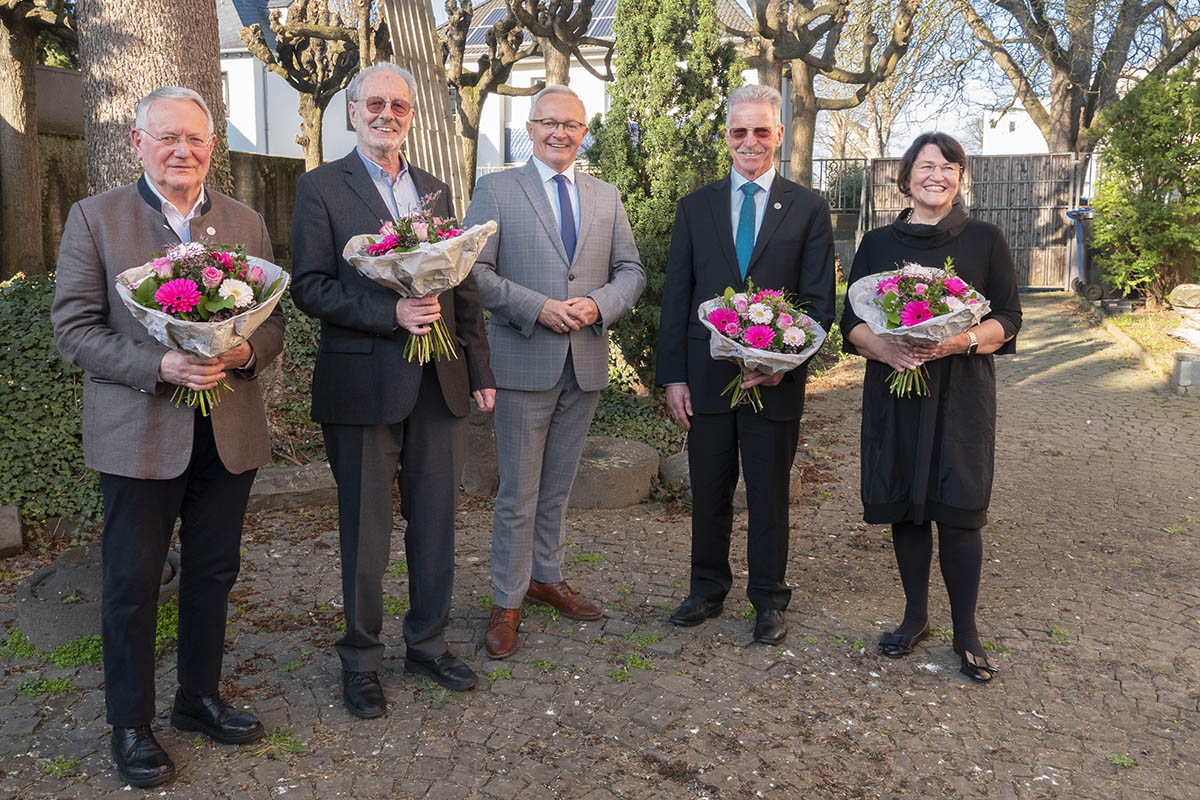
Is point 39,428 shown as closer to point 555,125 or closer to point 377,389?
point 377,389

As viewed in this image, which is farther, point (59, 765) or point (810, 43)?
point (810, 43)

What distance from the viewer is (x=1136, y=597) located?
5.19m

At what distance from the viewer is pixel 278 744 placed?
140 inches

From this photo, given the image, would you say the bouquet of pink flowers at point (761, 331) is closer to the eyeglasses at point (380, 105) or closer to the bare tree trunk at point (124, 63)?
the eyeglasses at point (380, 105)

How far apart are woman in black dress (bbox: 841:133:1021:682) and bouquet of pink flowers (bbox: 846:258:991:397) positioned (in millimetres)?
147

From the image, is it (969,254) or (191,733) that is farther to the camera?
(969,254)

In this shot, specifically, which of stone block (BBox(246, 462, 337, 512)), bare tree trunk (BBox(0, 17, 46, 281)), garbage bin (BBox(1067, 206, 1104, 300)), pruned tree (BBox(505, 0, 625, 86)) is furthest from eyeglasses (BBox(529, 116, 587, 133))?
garbage bin (BBox(1067, 206, 1104, 300))

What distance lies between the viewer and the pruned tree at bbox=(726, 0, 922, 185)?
14.2m

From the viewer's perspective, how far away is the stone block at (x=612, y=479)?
265 inches

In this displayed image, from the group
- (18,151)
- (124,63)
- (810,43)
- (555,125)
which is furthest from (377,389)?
(810,43)

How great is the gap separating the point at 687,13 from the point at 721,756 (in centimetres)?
630

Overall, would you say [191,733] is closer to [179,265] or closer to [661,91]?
[179,265]

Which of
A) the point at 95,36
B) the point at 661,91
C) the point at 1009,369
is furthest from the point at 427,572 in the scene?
the point at 1009,369

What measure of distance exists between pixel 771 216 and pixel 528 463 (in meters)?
1.56
